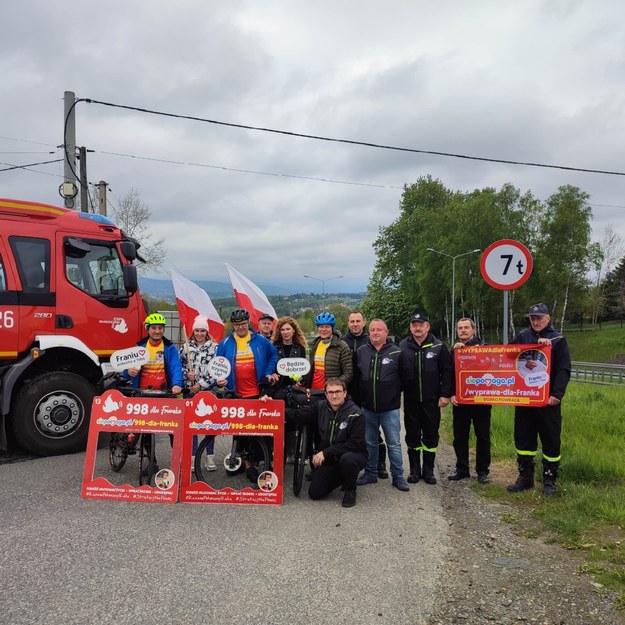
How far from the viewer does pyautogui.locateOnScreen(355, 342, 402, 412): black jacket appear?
582cm

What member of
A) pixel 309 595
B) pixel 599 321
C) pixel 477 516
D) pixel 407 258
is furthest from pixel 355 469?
pixel 599 321

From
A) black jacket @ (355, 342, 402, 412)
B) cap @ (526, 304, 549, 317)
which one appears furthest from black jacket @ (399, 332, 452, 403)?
cap @ (526, 304, 549, 317)

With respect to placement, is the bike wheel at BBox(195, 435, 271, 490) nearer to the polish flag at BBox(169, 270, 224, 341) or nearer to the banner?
the banner

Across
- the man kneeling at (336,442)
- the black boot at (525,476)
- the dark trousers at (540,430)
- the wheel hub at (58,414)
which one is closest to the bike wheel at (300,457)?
the man kneeling at (336,442)

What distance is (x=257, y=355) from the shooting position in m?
6.01

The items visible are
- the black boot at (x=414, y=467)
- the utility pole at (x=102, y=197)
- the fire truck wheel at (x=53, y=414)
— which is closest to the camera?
the black boot at (x=414, y=467)

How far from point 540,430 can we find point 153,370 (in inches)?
172

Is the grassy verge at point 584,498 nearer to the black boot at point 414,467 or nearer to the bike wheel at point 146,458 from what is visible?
the black boot at point 414,467

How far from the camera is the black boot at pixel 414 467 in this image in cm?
593

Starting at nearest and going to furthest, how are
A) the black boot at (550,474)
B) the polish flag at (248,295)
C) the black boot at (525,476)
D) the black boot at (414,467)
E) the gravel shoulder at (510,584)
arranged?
the gravel shoulder at (510,584) < the black boot at (550,474) < the black boot at (525,476) < the black boot at (414,467) < the polish flag at (248,295)

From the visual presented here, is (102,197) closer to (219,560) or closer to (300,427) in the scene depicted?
(300,427)

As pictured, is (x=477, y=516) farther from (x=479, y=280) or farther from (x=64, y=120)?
(x=479, y=280)

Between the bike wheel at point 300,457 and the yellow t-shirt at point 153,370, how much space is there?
5.71ft

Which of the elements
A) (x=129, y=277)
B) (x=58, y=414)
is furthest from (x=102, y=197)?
(x=58, y=414)
